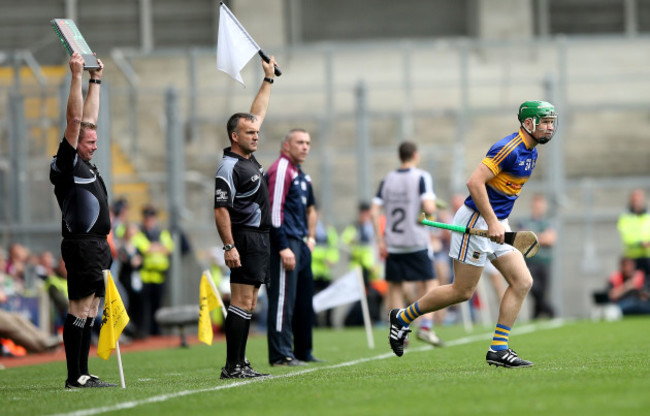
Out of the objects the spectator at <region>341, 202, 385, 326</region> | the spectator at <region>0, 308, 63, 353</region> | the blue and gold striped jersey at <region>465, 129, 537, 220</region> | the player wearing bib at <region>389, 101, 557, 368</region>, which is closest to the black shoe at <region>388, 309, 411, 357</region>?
the player wearing bib at <region>389, 101, 557, 368</region>

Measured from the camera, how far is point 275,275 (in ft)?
36.9

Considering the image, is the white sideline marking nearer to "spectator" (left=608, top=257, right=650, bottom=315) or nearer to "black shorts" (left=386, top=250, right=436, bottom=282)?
"black shorts" (left=386, top=250, right=436, bottom=282)

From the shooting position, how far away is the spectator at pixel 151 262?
20094mm

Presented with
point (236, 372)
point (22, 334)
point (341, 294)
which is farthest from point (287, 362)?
point (22, 334)

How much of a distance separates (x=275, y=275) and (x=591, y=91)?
597 inches

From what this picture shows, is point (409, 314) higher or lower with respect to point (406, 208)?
lower

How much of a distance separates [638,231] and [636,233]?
0.18 feet

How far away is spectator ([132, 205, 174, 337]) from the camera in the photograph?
20.1 meters

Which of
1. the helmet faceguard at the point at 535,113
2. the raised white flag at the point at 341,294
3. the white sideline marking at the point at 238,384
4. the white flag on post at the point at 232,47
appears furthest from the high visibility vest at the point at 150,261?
the helmet faceguard at the point at 535,113

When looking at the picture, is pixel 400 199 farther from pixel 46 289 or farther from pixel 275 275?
pixel 46 289

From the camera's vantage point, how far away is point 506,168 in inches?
368

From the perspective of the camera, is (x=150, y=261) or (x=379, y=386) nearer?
(x=379, y=386)

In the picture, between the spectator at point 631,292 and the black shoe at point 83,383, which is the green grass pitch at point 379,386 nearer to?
the black shoe at point 83,383

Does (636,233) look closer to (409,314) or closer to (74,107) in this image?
(409,314)
